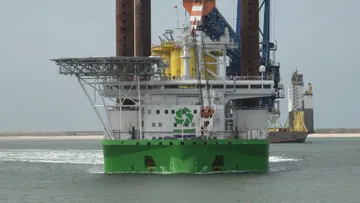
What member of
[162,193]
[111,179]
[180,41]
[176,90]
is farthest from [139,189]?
[180,41]

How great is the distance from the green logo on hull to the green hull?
2.56 m

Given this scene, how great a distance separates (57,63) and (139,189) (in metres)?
11.4

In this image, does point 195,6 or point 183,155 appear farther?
point 195,6

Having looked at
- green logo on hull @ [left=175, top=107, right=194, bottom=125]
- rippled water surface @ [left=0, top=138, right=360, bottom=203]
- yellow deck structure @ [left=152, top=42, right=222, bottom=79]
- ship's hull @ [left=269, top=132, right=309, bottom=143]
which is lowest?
ship's hull @ [left=269, top=132, right=309, bottom=143]

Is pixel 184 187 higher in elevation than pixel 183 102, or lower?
lower

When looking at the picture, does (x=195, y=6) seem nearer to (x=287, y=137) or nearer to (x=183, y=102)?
(x=183, y=102)

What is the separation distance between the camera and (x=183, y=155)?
47719 millimetres

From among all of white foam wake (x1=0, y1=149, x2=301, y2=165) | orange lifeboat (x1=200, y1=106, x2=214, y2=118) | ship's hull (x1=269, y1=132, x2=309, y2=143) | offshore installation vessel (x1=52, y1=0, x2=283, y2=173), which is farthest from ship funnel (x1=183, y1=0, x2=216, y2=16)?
ship's hull (x1=269, y1=132, x2=309, y2=143)

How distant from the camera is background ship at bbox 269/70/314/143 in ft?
479

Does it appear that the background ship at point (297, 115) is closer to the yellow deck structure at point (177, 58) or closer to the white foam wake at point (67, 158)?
the white foam wake at point (67, 158)

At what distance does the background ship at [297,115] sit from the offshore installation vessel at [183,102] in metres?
88.1

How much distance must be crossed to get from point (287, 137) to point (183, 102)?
311ft

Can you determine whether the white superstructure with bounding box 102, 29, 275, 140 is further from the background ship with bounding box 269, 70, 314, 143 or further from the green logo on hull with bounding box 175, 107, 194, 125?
the background ship with bounding box 269, 70, 314, 143

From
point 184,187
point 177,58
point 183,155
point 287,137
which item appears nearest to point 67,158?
point 177,58
